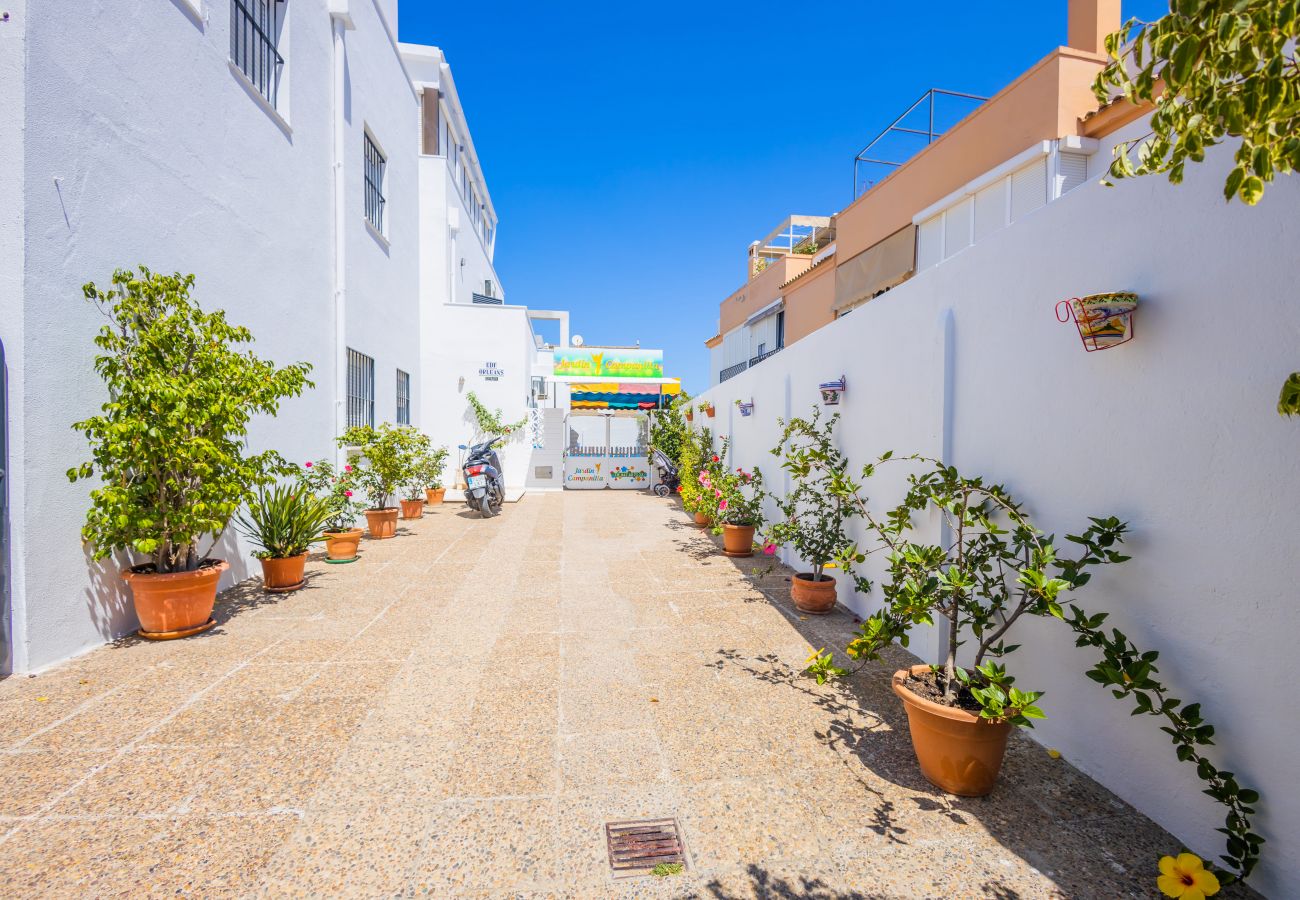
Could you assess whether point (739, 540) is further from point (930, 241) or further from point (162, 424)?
point (162, 424)

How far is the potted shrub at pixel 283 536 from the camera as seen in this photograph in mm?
5527

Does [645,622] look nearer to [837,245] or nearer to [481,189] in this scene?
[837,245]

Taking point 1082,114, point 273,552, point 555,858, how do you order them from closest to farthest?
point 555,858 → point 273,552 → point 1082,114

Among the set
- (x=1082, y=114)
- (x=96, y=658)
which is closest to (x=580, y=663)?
(x=96, y=658)

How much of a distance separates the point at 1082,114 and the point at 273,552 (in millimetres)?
10261

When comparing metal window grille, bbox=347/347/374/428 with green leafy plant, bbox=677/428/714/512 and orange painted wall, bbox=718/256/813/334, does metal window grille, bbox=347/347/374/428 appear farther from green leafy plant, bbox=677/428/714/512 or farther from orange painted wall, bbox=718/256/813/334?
orange painted wall, bbox=718/256/813/334

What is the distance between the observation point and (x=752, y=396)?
851cm

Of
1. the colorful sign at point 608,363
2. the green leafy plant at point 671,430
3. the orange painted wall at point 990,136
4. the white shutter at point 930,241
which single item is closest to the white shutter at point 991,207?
the orange painted wall at point 990,136

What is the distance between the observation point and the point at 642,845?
2240mm

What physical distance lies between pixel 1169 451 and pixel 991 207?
6619 mm

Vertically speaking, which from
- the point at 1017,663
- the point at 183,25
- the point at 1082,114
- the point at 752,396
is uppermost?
the point at 1082,114

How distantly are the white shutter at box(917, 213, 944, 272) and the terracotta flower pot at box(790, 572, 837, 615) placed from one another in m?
5.93

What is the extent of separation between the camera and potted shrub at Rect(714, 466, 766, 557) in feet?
24.2

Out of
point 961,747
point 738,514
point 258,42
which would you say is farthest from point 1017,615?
point 258,42
